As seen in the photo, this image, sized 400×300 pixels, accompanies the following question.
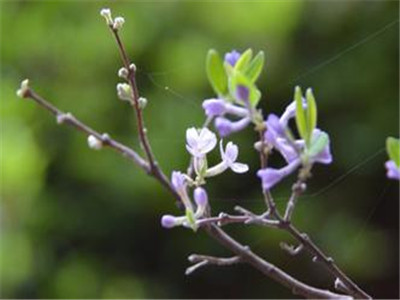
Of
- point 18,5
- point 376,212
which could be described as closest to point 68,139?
point 18,5

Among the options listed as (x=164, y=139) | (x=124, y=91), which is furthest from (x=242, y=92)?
(x=164, y=139)

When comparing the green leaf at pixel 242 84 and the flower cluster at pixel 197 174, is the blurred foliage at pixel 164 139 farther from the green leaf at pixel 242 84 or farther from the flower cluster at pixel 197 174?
the green leaf at pixel 242 84

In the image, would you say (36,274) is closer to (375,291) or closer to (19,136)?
(19,136)

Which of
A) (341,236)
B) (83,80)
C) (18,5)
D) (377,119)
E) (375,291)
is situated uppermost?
(18,5)

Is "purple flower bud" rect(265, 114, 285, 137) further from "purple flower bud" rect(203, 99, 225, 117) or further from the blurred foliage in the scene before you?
the blurred foliage

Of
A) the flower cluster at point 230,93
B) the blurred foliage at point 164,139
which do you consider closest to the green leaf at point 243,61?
the flower cluster at point 230,93
